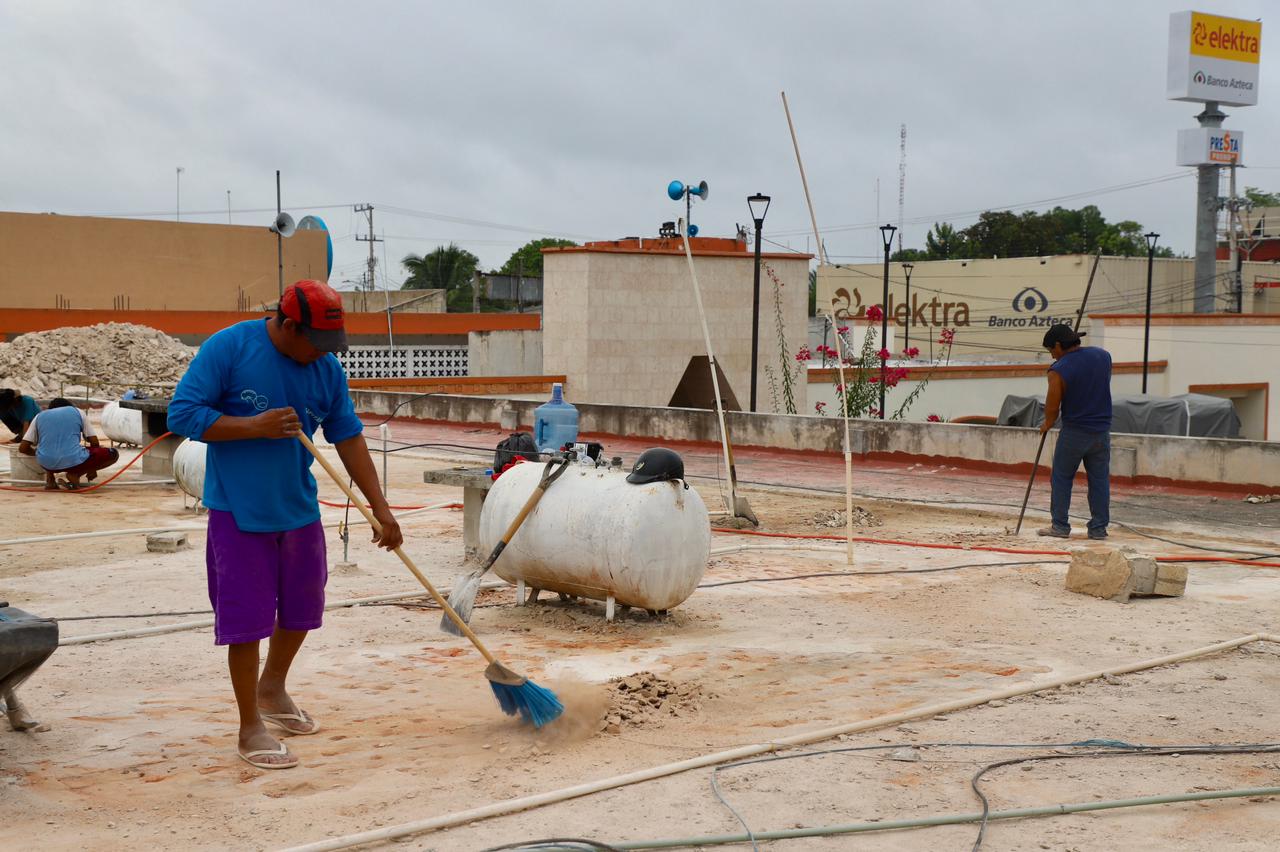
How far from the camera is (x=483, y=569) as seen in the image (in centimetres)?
703

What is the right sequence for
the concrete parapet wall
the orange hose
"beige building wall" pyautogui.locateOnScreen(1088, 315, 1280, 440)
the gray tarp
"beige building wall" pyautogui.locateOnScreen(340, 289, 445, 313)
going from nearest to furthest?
1. the orange hose
2. the concrete parapet wall
3. the gray tarp
4. "beige building wall" pyautogui.locateOnScreen(1088, 315, 1280, 440)
5. "beige building wall" pyautogui.locateOnScreen(340, 289, 445, 313)

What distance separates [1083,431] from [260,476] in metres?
Answer: 7.80

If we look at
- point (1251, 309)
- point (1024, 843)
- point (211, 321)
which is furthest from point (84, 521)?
point (1251, 309)

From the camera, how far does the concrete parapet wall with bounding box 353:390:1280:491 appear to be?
Result: 14273 mm

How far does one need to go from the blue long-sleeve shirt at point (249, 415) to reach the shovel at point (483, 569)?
190cm

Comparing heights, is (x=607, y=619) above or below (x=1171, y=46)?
below

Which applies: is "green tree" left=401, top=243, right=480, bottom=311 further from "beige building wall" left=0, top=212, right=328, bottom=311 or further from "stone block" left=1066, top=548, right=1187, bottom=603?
"stone block" left=1066, top=548, right=1187, bottom=603

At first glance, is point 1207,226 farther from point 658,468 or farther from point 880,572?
point 658,468

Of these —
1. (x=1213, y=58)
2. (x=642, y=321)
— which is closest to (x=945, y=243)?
(x=1213, y=58)

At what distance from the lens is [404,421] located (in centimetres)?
2509

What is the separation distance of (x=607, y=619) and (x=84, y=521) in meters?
A: 6.25

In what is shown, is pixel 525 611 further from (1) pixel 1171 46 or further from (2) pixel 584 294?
(1) pixel 1171 46

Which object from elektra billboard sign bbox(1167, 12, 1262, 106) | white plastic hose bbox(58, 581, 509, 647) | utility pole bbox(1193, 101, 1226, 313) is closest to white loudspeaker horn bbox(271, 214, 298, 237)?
white plastic hose bbox(58, 581, 509, 647)

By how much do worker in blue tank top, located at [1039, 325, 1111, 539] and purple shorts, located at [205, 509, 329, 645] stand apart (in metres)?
7.32
